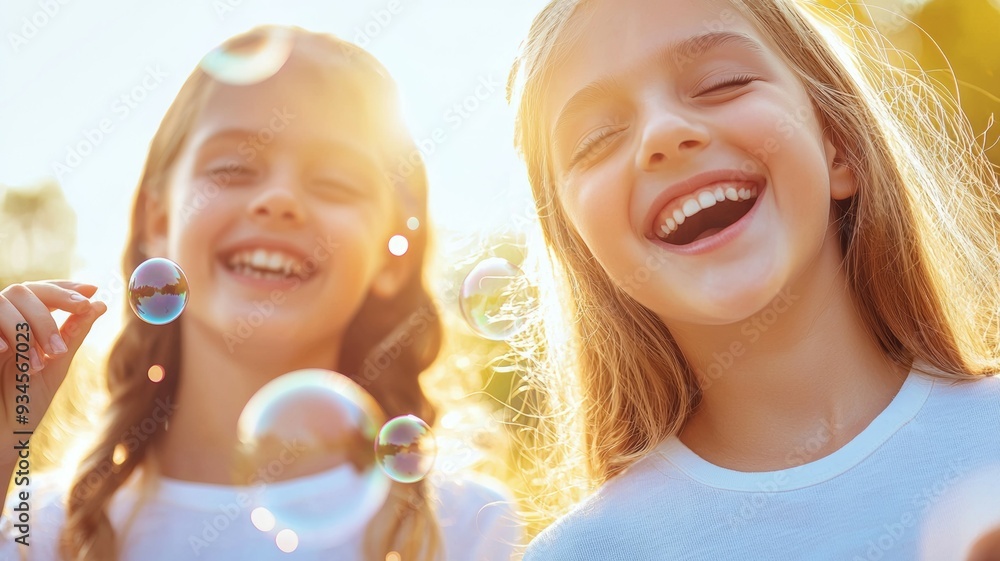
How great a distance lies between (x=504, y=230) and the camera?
11.4ft

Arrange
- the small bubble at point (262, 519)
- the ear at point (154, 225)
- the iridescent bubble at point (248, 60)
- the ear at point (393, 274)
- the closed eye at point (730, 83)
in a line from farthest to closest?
the ear at point (393, 274) < the ear at point (154, 225) < the iridescent bubble at point (248, 60) < the small bubble at point (262, 519) < the closed eye at point (730, 83)

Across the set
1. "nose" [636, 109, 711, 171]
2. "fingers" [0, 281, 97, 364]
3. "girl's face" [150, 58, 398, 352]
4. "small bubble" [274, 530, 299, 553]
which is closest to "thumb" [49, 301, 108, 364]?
"fingers" [0, 281, 97, 364]

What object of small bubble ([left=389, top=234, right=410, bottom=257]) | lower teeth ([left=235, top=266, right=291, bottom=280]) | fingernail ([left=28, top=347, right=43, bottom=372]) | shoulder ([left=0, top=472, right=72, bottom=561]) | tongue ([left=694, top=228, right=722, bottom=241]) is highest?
tongue ([left=694, top=228, right=722, bottom=241])

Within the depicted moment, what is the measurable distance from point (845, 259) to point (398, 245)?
1.76 metres

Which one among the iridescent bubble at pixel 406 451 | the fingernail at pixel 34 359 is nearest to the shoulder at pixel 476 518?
the iridescent bubble at pixel 406 451

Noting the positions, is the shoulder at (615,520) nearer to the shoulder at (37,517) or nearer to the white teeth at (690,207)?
the white teeth at (690,207)

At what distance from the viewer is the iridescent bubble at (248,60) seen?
10.0 feet

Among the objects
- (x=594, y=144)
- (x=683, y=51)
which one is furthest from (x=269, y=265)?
(x=683, y=51)

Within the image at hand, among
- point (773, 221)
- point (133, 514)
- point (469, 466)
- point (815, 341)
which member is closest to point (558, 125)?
point (773, 221)

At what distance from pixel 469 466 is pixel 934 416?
185cm

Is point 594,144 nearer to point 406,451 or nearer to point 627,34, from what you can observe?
point 627,34

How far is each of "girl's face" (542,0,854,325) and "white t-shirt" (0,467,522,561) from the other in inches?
44.3

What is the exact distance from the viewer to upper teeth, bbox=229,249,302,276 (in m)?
2.83

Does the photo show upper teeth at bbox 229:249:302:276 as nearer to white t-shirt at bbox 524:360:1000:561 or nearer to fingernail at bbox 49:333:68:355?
fingernail at bbox 49:333:68:355
